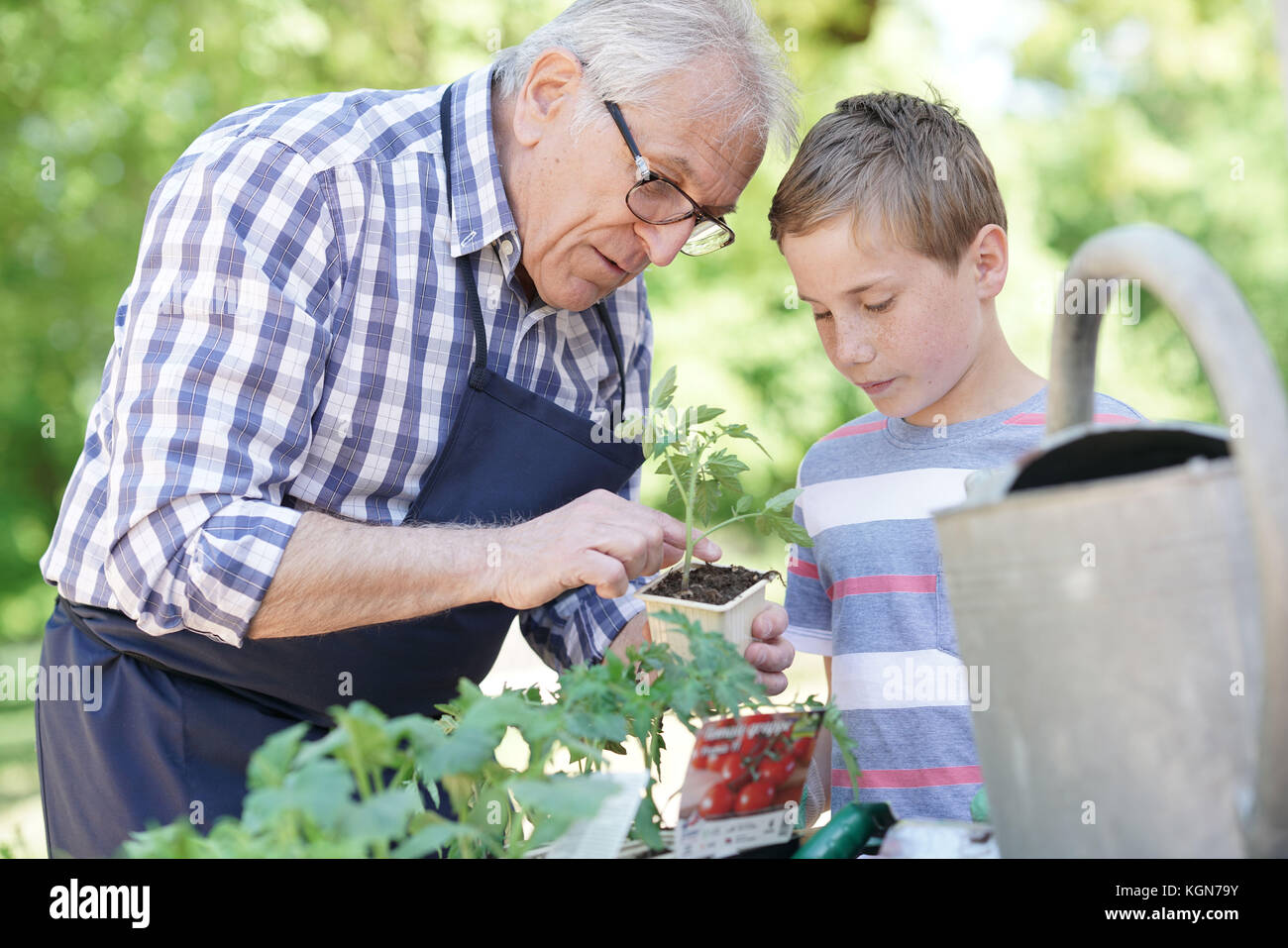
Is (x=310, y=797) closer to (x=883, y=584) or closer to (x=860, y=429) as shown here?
(x=883, y=584)

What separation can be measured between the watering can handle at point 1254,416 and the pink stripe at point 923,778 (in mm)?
1099

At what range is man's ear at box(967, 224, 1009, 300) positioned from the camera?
1.89m

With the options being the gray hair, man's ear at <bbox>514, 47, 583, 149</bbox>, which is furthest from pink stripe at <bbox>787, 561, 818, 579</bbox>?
man's ear at <bbox>514, 47, 583, 149</bbox>

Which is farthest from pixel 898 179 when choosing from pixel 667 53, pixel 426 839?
pixel 426 839

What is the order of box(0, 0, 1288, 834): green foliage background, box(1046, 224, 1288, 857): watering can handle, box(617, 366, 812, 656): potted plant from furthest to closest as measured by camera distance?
box(0, 0, 1288, 834): green foliage background < box(617, 366, 812, 656): potted plant < box(1046, 224, 1288, 857): watering can handle

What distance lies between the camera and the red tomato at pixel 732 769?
103cm

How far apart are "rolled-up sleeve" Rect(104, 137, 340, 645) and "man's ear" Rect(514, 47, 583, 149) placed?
391mm

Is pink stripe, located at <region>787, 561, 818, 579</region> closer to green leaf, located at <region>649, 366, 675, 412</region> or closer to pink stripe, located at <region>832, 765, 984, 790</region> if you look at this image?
pink stripe, located at <region>832, 765, 984, 790</region>

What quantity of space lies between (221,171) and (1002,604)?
1341mm

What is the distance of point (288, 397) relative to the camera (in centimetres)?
161

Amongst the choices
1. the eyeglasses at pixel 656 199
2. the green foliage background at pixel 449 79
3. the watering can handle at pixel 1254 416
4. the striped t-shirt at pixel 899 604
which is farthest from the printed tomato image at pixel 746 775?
the green foliage background at pixel 449 79

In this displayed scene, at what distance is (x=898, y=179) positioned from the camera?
6.07 ft

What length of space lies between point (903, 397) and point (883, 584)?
32 centimetres

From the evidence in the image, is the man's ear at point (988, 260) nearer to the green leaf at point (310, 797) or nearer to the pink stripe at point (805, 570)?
the pink stripe at point (805, 570)
